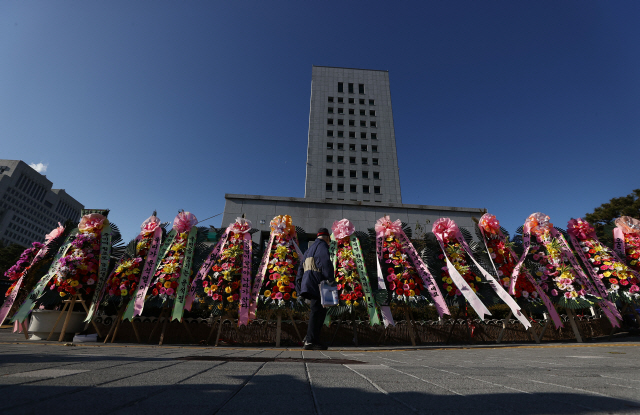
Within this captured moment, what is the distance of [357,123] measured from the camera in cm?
4006

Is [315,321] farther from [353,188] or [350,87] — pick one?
[350,87]

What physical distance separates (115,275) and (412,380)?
7.01 m

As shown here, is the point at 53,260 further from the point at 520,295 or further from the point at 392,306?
the point at 520,295

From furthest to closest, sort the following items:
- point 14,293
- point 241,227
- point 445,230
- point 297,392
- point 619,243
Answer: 1. point 619,243
2. point 445,230
3. point 241,227
4. point 14,293
5. point 297,392

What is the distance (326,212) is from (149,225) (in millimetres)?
7851

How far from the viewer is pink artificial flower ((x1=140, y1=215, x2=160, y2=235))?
701 centimetres

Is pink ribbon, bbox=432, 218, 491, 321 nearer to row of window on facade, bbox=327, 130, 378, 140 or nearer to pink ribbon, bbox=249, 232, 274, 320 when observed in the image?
pink ribbon, bbox=249, 232, 274, 320

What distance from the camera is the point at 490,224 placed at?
7457 millimetres

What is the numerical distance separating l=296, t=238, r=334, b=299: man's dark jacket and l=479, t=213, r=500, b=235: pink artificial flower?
477 centimetres

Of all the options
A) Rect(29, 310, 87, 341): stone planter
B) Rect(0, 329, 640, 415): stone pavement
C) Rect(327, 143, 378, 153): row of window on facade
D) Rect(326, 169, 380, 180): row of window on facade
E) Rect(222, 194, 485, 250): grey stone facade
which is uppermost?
Rect(327, 143, 378, 153): row of window on facade

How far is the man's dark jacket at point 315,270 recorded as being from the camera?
4.71 meters

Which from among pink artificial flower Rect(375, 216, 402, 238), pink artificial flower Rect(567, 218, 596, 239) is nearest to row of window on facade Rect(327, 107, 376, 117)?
pink artificial flower Rect(567, 218, 596, 239)

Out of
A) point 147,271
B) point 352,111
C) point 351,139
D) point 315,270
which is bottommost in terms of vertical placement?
point 315,270

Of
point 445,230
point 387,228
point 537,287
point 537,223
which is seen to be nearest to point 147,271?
point 387,228
